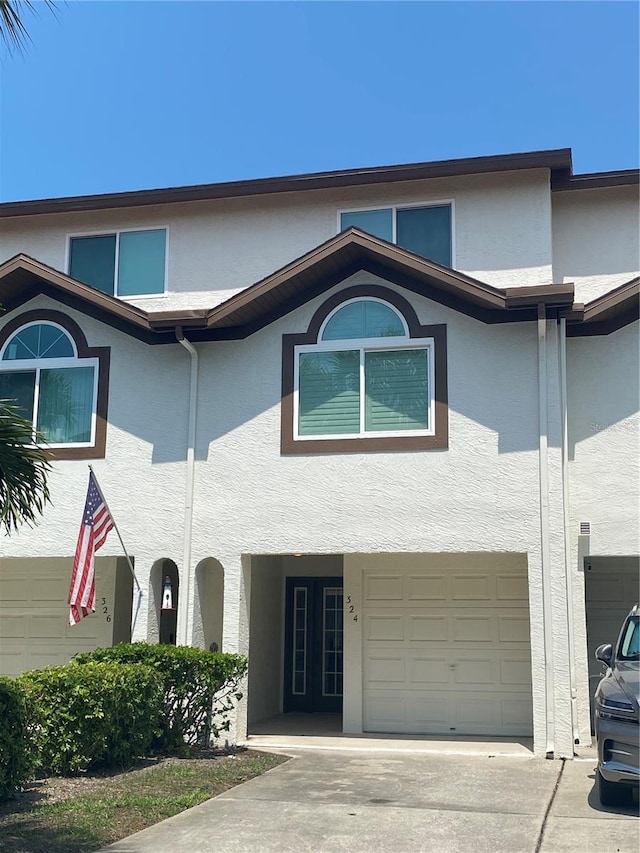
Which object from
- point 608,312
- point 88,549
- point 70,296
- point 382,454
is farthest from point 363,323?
point 88,549

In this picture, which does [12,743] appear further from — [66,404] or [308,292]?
[308,292]

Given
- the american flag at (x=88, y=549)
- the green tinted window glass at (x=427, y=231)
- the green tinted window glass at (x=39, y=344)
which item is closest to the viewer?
the american flag at (x=88, y=549)

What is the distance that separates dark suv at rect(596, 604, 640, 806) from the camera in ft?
25.4

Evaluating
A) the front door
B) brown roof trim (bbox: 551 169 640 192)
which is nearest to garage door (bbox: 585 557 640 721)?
the front door

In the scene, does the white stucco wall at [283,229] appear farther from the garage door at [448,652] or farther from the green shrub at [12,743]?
the green shrub at [12,743]

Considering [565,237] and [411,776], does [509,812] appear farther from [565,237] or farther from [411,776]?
[565,237]

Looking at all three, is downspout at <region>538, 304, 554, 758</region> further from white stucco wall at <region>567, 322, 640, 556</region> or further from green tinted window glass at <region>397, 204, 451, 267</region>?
green tinted window glass at <region>397, 204, 451, 267</region>

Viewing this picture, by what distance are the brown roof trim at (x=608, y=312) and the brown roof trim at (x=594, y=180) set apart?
159 centimetres

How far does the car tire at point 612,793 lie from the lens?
8250 millimetres

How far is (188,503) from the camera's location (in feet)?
42.8

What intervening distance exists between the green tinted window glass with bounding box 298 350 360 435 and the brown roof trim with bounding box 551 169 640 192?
403 cm

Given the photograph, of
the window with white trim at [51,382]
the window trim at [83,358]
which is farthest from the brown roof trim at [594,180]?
the window with white trim at [51,382]

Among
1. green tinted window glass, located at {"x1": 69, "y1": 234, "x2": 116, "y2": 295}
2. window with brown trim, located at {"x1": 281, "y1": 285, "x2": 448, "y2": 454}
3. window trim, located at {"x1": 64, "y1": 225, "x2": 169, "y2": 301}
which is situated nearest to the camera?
window with brown trim, located at {"x1": 281, "y1": 285, "x2": 448, "y2": 454}

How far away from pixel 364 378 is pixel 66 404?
452cm
